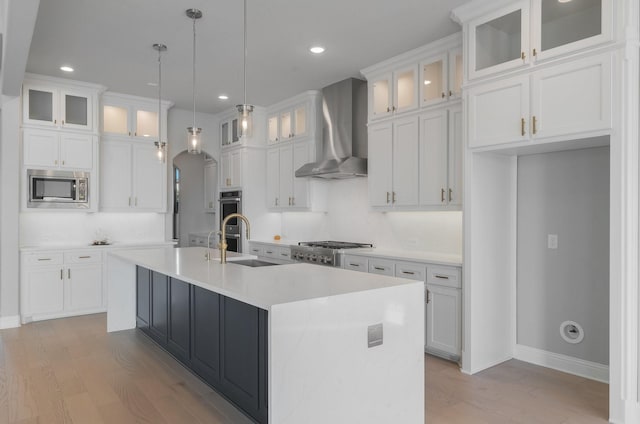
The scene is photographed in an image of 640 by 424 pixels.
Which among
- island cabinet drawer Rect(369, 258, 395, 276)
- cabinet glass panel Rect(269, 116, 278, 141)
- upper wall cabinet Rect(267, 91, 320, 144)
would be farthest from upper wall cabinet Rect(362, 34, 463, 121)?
cabinet glass panel Rect(269, 116, 278, 141)

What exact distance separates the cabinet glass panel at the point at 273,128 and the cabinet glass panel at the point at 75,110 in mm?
2436

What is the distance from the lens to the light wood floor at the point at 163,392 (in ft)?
8.82

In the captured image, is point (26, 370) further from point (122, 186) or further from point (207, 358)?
point (122, 186)

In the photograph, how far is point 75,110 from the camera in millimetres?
5301

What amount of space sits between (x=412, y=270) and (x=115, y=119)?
4.52 metres

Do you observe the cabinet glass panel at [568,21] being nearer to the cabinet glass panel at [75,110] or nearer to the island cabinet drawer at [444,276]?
the island cabinet drawer at [444,276]

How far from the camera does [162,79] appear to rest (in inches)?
200

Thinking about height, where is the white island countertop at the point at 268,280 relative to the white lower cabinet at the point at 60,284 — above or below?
above

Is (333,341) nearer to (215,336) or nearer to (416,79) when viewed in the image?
(215,336)

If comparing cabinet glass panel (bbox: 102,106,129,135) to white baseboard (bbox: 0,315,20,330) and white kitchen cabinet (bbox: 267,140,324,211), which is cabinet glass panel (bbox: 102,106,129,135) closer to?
white kitchen cabinet (bbox: 267,140,324,211)

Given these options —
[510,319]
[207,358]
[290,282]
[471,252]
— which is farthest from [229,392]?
[510,319]

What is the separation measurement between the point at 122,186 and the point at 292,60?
121 inches

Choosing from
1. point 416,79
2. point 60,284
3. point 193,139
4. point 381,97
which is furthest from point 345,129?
point 60,284

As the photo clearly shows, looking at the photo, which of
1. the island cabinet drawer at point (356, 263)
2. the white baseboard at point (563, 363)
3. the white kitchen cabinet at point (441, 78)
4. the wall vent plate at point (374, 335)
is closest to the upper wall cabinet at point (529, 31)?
the white kitchen cabinet at point (441, 78)
